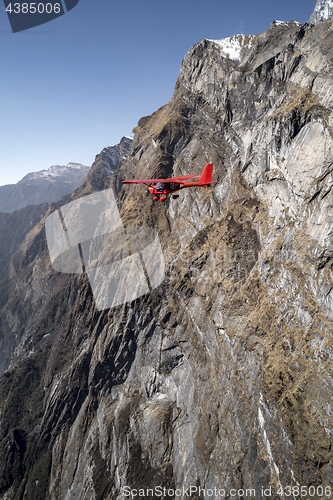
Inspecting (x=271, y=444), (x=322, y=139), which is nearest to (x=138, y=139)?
(x=322, y=139)

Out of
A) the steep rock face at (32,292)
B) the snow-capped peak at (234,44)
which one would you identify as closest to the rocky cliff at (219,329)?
the snow-capped peak at (234,44)

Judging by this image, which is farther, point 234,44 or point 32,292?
point 32,292

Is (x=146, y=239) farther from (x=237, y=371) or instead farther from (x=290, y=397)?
(x=290, y=397)

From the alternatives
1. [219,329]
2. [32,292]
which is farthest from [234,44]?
[32,292]

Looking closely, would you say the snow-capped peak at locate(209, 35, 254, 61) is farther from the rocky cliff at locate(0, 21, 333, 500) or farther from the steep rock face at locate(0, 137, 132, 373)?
the steep rock face at locate(0, 137, 132, 373)

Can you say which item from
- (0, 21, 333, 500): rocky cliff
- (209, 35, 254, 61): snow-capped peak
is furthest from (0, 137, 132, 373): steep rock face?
(209, 35, 254, 61): snow-capped peak

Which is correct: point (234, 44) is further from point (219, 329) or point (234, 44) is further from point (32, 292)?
point (32, 292)

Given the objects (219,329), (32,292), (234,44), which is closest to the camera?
(219,329)
